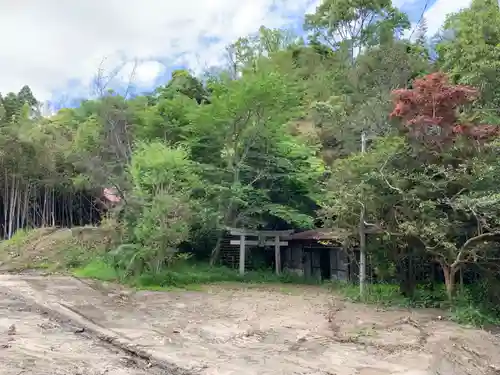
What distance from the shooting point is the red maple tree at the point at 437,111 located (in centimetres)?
1018

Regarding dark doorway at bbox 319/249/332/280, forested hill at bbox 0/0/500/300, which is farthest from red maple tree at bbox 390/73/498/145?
dark doorway at bbox 319/249/332/280

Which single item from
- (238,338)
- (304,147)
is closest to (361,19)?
(304,147)

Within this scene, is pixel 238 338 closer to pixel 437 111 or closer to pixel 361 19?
Answer: pixel 437 111

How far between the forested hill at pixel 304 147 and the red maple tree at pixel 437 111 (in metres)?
0.03

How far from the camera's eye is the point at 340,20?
88.8ft

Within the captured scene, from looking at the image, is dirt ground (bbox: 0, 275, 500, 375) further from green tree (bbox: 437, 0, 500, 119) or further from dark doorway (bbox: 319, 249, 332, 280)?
green tree (bbox: 437, 0, 500, 119)

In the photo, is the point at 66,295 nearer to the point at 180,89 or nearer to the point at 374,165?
the point at 374,165

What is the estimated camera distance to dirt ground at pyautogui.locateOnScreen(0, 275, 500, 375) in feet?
21.9

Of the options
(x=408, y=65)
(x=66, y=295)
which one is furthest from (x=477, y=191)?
(x=408, y=65)

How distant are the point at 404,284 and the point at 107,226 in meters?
10.3

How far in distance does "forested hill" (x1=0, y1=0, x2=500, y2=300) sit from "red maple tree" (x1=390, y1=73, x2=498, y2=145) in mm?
31

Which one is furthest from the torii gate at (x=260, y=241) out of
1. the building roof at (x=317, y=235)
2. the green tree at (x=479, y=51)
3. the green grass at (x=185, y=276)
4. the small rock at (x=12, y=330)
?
the small rock at (x=12, y=330)

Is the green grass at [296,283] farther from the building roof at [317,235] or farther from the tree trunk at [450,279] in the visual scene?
the building roof at [317,235]

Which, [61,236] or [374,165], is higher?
[374,165]
